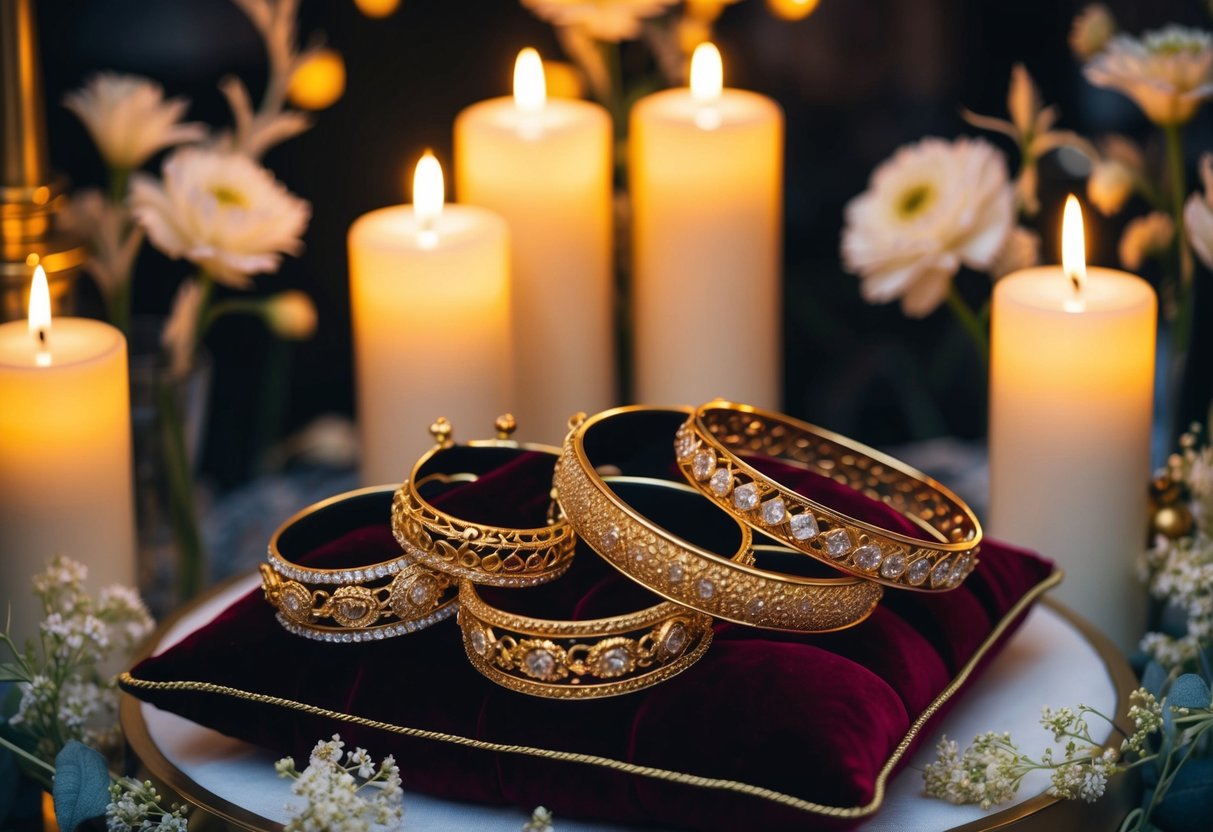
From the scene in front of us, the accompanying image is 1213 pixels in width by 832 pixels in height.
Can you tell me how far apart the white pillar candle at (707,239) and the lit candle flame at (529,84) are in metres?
0.06

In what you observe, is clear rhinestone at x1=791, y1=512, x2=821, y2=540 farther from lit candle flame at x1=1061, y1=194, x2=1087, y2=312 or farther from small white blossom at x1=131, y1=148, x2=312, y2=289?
small white blossom at x1=131, y1=148, x2=312, y2=289

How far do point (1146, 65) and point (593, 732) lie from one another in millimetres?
508

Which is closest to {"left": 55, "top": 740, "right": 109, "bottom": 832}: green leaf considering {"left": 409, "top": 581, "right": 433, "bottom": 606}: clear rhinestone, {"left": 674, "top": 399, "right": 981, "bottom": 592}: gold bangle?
{"left": 409, "top": 581, "right": 433, "bottom": 606}: clear rhinestone

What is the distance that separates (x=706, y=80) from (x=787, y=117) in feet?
0.83

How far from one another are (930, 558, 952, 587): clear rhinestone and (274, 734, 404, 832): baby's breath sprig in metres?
0.23

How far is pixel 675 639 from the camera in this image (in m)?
0.59

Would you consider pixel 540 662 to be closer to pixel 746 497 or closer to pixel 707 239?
pixel 746 497

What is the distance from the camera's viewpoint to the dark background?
1121mm

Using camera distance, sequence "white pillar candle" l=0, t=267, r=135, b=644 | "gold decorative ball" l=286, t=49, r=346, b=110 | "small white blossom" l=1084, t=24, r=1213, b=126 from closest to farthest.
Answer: "white pillar candle" l=0, t=267, r=135, b=644 < "small white blossom" l=1084, t=24, r=1213, b=126 < "gold decorative ball" l=286, t=49, r=346, b=110

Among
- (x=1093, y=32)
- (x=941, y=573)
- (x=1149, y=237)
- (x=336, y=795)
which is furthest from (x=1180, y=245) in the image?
(x=336, y=795)

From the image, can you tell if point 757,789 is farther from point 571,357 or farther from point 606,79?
point 606,79

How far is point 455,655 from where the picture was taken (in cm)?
63

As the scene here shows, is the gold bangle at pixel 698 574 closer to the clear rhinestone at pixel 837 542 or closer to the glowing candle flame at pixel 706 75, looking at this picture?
the clear rhinestone at pixel 837 542

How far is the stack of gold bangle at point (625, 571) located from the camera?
0.58 m
